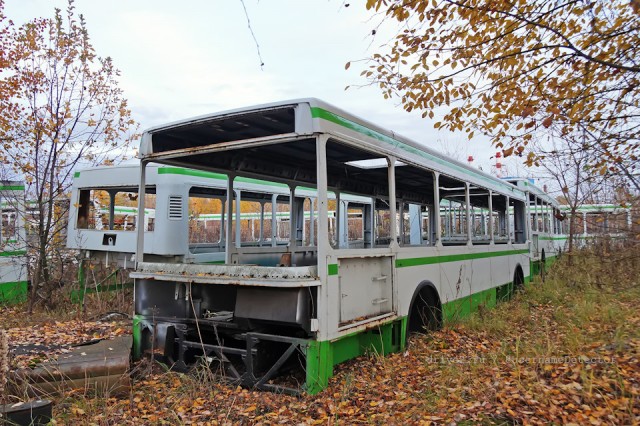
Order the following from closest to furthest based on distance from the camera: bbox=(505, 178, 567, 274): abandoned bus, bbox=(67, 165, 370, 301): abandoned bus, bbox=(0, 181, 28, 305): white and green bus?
bbox=(67, 165, 370, 301): abandoned bus < bbox=(0, 181, 28, 305): white and green bus < bbox=(505, 178, 567, 274): abandoned bus

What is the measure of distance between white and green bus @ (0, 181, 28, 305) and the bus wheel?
7.55m

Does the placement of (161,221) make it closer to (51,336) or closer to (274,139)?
(51,336)

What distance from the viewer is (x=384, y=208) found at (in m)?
10.3

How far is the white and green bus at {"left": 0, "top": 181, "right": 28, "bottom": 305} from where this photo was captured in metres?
9.35

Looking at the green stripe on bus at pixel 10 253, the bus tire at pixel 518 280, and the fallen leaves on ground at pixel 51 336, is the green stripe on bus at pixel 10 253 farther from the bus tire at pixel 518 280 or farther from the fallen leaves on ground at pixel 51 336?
the bus tire at pixel 518 280

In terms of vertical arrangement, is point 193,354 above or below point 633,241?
below

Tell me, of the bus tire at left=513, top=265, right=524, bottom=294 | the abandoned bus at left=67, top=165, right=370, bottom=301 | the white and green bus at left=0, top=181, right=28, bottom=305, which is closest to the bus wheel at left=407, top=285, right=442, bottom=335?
the abandoned bus at left=67, top=165, right=370, bottom=301

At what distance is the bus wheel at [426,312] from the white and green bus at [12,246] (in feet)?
24.8

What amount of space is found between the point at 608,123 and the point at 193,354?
503 cm

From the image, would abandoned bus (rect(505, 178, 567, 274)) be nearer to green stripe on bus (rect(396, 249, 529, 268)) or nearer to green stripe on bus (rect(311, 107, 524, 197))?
green stripe on bus (rect(396, 249, 529, 268))

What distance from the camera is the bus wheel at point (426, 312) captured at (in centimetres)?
632

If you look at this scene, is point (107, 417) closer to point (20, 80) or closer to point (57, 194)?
point (57, 194)

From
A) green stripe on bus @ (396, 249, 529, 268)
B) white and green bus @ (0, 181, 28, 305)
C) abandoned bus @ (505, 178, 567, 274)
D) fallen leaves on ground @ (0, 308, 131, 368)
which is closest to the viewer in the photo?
fallen leaves on ground @ (0, 308, 131, 368)

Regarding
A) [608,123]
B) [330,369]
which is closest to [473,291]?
[608,123]
